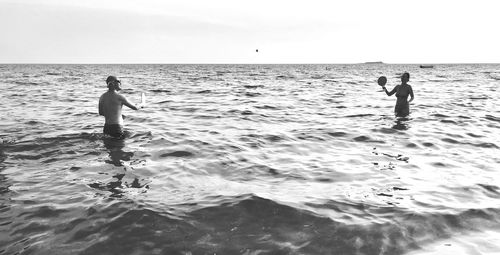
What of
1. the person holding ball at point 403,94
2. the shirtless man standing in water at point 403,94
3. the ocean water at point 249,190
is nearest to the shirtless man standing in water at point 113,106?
the ocean water at point 249,190

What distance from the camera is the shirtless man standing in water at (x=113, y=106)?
10258 millimetres

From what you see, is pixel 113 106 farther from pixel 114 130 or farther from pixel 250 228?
pixel 250 228

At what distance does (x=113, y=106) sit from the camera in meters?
10.4

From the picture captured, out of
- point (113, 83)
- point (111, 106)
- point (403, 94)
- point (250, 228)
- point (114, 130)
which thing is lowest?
point (250, 228)

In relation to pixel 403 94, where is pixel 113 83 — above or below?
above

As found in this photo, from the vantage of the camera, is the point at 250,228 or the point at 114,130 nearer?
the point at 250,228

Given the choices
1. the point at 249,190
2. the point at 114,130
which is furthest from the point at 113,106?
the point at 249,190

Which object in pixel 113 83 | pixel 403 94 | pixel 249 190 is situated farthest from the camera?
pixel 403 94

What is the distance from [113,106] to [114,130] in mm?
738

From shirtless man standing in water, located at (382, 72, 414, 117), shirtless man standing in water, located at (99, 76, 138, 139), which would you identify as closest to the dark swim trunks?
shirtless man standing in water, located at (99, 76, 138, 139)

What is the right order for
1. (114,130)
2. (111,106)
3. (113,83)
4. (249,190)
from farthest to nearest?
(114,130) < (111,106) < (113,83) < (249,190)

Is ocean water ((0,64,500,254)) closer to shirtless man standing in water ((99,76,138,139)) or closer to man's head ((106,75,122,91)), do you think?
shirtless man standing in water ((99,76,138,139))

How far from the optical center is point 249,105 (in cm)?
2106

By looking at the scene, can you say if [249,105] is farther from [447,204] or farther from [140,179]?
[447,204]
